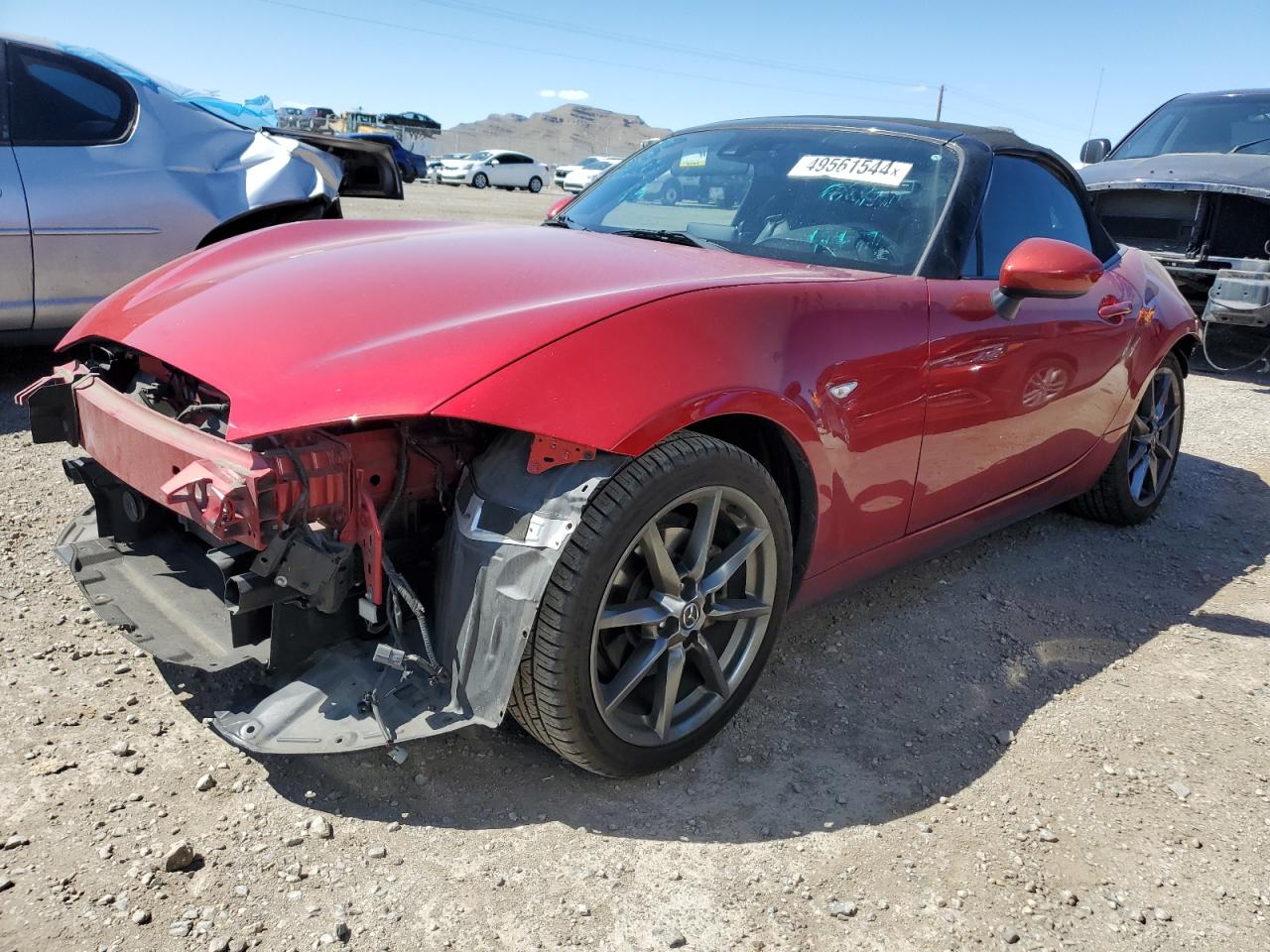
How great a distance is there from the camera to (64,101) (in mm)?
4594

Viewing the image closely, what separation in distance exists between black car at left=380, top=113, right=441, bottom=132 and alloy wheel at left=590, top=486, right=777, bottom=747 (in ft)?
165

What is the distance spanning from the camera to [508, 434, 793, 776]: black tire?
1.92 m

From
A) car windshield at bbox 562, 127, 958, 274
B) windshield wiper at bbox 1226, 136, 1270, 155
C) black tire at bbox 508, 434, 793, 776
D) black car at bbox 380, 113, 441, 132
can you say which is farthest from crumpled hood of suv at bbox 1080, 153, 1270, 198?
black car at bbox 380, 113, 441, 132

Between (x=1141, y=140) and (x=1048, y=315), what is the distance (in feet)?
21.5

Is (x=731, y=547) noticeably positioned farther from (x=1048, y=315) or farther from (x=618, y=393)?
(x=1048, y=315)

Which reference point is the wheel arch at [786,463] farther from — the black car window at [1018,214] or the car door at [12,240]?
the car door at [12,240]

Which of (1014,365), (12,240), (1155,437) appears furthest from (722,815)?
(12,240)

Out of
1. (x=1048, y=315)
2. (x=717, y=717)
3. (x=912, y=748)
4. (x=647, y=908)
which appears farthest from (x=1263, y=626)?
(x=647, y=908)

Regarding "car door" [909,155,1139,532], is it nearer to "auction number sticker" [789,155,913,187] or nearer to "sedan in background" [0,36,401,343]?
"auction number sticker" [789,155,913,187]

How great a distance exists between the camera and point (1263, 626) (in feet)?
11.2

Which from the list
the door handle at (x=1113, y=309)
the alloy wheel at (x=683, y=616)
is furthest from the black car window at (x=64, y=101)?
the door handle at (x=1113, y=309)

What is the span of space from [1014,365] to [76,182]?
4.20 meters

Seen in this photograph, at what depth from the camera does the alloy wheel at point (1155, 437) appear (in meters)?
4.15

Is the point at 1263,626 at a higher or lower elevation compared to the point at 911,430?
lower
